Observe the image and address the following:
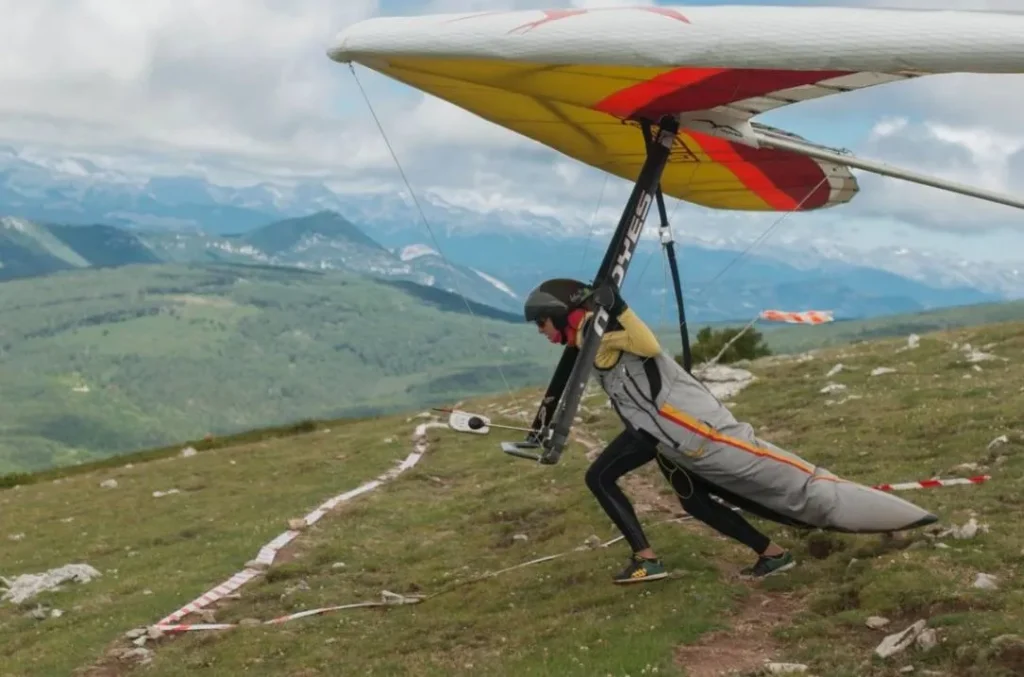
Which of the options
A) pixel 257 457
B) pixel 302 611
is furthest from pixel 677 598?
pixel 257 457

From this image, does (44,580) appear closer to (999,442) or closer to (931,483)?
(931,483)

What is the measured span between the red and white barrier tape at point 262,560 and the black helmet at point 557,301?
24.1 feet

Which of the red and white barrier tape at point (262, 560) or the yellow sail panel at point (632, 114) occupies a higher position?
the yellow sail panel at point (632, 114)

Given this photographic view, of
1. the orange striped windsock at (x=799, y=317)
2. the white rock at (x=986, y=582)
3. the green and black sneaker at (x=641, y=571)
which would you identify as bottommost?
the green and black sneaker at (x=641, y=571)

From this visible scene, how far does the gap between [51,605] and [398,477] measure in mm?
11586

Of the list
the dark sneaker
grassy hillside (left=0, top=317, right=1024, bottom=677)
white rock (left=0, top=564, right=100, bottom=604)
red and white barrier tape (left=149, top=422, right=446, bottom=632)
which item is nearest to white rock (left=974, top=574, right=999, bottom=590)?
grassy hillside (left=0, top=317, right=1024, bottom=677)

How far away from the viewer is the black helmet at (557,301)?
11398 millimetres

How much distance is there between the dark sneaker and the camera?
11.8 m

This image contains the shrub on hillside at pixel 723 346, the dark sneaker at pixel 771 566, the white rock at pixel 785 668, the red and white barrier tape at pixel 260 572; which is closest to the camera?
the white rock at pixel 785 668

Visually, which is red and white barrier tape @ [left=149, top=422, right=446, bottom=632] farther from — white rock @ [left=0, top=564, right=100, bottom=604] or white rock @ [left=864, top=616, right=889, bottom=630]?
white rock @ [left=864, top=616, right=889, bottom=630]

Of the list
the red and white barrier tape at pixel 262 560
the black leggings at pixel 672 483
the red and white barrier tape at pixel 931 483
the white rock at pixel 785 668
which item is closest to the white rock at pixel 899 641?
the white rock at pixel 785 668

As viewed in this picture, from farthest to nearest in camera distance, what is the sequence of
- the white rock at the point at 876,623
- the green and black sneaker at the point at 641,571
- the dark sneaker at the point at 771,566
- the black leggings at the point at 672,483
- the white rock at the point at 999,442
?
the white rock at the point at 999,442 → the green and black sneaker at the point at 641,571 → the dark sneaker at the point at 771,566 → the black leggings at the point at 672,483 → the white rock at the point at 876,623

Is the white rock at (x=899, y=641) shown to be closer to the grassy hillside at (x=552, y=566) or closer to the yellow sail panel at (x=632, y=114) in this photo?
the grassy hillside at (x=552, y=566)

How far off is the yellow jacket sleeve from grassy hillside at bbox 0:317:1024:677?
309cm
